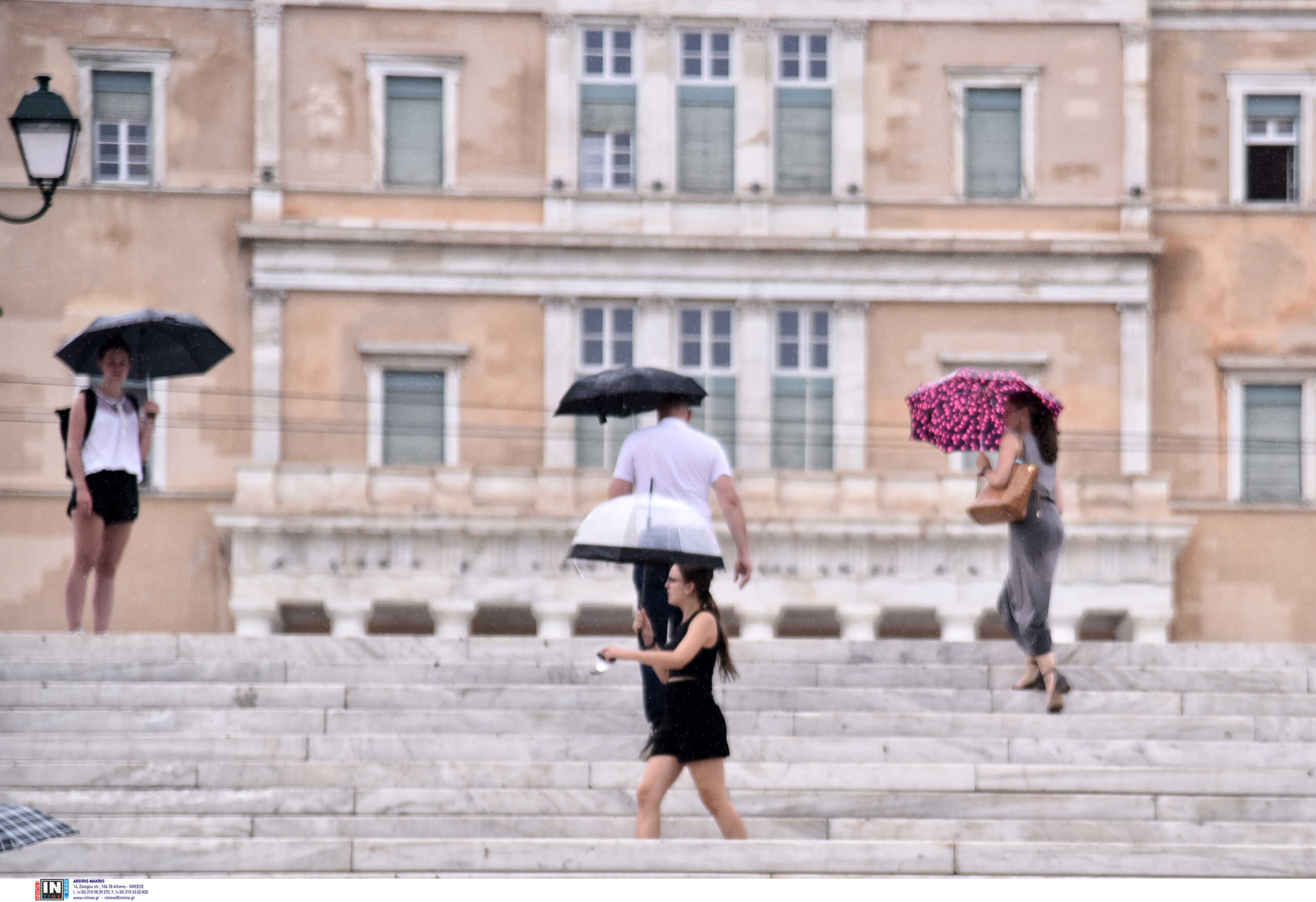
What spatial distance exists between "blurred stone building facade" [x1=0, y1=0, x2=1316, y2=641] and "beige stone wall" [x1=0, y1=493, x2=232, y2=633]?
4 cm

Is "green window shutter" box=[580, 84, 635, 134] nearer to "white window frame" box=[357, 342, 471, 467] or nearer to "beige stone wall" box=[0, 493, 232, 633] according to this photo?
"white window frame" box=[357, 342, 471, 467]

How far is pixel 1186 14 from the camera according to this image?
36719 mm

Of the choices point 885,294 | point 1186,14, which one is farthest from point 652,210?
point 1186,14

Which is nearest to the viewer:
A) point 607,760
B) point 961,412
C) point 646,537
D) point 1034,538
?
point 646,537

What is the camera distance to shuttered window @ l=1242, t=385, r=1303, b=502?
36344mm

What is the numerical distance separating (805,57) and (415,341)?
649cm

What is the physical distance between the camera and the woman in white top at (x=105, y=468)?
731 inches

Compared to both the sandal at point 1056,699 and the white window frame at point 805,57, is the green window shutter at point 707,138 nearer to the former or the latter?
the white window frame at point 805,57

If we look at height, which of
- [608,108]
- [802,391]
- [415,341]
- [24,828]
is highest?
[608,108]

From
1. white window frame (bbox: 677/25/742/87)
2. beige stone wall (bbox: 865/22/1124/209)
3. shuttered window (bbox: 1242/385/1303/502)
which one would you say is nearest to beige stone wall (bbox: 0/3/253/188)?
white window frame (bbox: 677/25/742/87)

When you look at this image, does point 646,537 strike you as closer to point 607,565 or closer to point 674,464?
point 674,464

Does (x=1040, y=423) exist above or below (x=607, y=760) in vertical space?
above

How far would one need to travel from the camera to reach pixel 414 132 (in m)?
36.1

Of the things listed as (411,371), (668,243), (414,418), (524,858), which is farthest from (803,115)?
(524,858)
